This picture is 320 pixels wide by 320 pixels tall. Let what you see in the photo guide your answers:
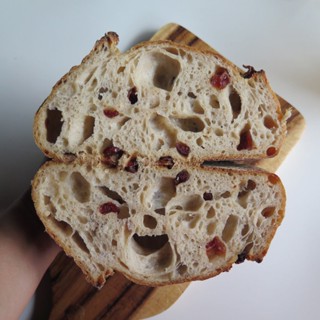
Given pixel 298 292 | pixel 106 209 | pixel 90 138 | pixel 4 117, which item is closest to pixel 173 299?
pixel 298 292

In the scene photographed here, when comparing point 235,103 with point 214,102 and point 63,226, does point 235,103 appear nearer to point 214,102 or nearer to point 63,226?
point 214,102

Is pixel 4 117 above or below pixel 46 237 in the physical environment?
above

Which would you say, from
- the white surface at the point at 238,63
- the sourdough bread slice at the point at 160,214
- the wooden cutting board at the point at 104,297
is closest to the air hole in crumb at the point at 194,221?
the sourdough bread slice at the point at 160,214

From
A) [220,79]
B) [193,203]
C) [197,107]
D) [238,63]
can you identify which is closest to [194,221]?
[193,203]

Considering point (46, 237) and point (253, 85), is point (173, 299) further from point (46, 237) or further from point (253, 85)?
point (253, 85)

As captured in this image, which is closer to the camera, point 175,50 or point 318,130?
point 175,50

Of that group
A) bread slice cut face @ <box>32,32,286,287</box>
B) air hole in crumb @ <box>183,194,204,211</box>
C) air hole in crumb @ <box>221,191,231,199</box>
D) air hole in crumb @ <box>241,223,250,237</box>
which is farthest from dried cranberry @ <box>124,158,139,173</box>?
air hole in crumb @ <box>241,223,250,237</box>

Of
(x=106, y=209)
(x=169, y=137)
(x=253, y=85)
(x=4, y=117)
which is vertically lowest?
(x=4, y=117)
